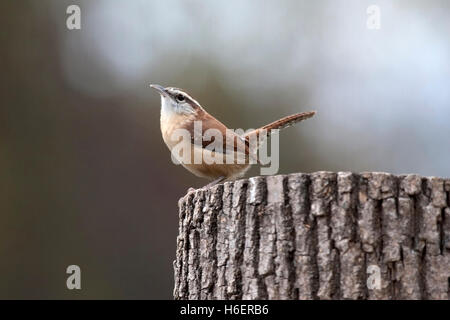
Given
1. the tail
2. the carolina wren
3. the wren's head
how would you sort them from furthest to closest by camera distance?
the tail, the wren's head, the carolina wren

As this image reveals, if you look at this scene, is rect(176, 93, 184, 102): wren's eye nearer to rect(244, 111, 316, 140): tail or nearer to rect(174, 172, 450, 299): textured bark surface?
rect(244, 111, 316, 140): tail

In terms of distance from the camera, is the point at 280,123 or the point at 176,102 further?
the point at 280,123

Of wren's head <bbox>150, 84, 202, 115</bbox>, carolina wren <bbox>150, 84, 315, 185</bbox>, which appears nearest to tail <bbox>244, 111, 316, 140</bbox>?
carolina wren <bbox>150, 84, 315, 185</bbox>

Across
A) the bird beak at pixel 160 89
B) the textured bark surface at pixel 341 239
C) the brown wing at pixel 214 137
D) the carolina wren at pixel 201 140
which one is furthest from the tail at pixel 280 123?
the textured bark surface at pixel 341 239

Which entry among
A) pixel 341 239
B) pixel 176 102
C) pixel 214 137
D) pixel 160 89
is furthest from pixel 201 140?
pixel 341 239

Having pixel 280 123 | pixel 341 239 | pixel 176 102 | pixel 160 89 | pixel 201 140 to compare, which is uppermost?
pixel 160 89

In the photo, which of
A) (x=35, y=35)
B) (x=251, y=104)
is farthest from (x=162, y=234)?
(x=35, y=35)

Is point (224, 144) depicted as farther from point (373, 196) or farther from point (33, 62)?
point (33, 62)

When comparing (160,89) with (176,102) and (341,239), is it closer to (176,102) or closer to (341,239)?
(176,102)

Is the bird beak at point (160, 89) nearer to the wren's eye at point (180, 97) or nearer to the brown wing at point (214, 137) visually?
the wren's eye at point (180, 97)
